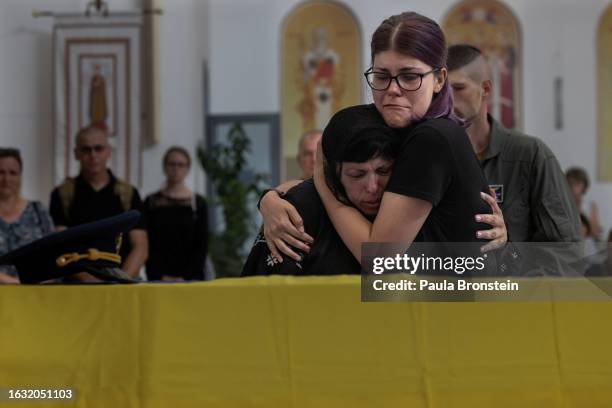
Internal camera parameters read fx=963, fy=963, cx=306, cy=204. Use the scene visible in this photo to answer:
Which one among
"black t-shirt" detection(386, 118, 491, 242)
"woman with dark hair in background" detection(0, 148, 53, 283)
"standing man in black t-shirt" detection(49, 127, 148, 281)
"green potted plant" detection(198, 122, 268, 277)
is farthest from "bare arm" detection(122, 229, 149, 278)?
"green potted plant" detection(198, 122, 268, 277)

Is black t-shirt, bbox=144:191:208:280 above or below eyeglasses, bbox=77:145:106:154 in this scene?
below

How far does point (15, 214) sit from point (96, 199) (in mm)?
452

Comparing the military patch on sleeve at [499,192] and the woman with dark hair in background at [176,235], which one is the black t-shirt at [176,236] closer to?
the woman with dark hair in background at [176,235]

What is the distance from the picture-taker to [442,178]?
2070 millimetres

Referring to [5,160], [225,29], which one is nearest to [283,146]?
[225,29]

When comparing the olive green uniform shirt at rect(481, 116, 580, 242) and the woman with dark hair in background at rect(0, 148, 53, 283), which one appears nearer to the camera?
the olive green uniform shirt at rect(481, 116, 580, 242)

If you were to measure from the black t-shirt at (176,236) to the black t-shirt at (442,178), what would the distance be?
345cm

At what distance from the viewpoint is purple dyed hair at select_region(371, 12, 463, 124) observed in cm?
210

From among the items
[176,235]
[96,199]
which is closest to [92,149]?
[96,199]

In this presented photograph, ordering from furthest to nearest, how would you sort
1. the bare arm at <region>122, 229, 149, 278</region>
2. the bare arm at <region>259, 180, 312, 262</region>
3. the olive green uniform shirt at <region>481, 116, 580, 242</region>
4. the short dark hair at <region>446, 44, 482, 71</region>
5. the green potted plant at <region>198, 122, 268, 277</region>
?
the green potted plant at <region>198, 122, 268, 277</region>
the bare arm at <region>122, 229, 149, 278</region>
the short dark hair at <region>446, 44, 482, 71</region>
the olive green uniform shirt at <region>481, 116, 580, 242</region>
the bare arm at <region>259, 180, 312, 262</region>

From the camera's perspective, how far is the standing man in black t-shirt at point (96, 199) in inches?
189

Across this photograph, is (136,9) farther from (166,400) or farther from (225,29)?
(166,400)

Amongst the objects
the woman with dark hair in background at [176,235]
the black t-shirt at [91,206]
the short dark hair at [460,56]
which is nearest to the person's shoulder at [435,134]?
the short dark hair at [460,56]

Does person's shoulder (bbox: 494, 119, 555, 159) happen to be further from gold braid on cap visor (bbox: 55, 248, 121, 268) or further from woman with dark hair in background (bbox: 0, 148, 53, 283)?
woman with dark hair in background (bbox: 0, 148, 53, 283)
